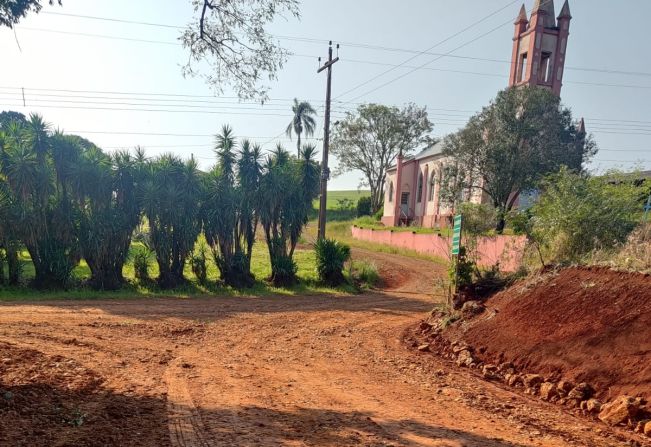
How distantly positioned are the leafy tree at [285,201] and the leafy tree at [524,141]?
1457 cm

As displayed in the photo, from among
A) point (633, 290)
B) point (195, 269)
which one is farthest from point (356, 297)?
point (633, 290)

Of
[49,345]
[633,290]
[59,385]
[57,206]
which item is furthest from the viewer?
[57,206]

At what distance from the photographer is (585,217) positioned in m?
8.91

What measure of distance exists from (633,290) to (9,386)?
8.39 meters

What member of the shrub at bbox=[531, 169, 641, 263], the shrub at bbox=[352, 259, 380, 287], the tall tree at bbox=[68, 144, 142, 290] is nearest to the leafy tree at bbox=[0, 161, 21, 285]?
the tall tree at bbox=[68, 144, 142, 290]

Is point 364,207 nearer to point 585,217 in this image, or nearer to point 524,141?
point 524,141

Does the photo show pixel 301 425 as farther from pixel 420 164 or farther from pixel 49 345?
pixel 420 164

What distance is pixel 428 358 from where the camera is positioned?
27.1 feet

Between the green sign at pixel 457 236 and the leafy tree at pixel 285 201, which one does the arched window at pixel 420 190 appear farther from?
the green sign at pixel 457 236

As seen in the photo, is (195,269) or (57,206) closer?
(57,206)

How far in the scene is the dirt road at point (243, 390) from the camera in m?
4.36

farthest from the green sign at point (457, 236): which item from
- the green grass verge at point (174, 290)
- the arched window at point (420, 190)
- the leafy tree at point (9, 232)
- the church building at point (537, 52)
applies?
the arched window at point (420, 190)

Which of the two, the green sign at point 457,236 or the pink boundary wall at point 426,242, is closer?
the green sign at point 457,236

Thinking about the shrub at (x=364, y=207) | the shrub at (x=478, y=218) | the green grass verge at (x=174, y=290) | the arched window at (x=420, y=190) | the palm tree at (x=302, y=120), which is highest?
the palm tree at (x=302, y=120)
